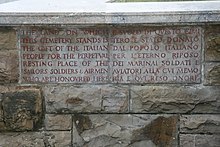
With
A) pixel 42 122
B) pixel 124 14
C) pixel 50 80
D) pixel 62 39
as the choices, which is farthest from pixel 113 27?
pixel 42 122

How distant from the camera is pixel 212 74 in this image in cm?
420

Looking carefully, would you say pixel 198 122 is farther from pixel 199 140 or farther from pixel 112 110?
pixel 112 110

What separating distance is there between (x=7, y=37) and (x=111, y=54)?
2.91 feet

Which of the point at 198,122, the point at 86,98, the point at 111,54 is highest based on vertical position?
the point at 111,54

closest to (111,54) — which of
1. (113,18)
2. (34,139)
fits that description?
(113,18)

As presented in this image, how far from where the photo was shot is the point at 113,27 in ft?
13.7

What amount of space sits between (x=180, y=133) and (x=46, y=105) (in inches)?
46.2

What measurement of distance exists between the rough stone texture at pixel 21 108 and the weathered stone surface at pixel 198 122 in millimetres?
1229

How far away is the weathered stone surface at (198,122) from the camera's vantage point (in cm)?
425

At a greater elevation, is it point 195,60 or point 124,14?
point 124,14

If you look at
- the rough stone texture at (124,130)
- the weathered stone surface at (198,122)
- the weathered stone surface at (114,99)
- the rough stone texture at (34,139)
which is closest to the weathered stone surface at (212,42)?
the weathered stone surface at (198,122)

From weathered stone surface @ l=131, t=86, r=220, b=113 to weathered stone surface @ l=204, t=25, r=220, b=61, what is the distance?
28cm

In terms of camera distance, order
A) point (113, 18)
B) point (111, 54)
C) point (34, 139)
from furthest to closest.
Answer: point (34, 139), point (111, 54), point (113, 18)

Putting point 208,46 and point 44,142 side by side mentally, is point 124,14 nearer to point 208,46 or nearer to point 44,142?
point 208,46
